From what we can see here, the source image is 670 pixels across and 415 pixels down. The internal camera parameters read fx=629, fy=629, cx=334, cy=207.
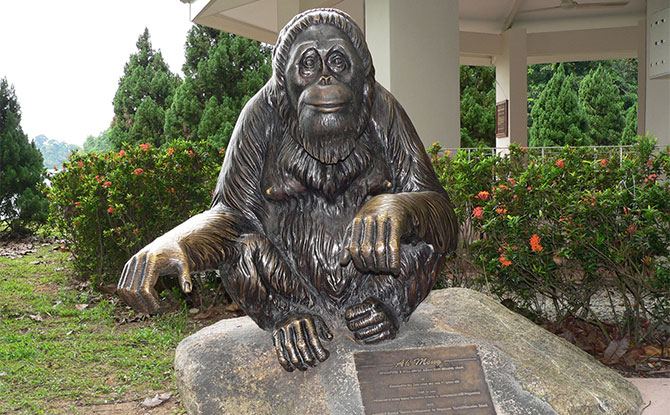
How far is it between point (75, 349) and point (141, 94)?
38.1 ft

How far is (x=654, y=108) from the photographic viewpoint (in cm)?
943

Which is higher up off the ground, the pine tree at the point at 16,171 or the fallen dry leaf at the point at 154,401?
the pine tree at the point at 16,171

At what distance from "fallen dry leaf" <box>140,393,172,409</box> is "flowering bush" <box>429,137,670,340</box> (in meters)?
2.41

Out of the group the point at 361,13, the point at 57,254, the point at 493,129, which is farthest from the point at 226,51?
the point at 493,129

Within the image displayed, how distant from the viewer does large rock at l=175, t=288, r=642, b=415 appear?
247cm

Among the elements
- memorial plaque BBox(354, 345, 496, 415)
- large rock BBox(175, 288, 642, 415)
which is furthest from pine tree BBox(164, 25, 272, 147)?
memorial plaque BBox(354, 345, 496, 415)

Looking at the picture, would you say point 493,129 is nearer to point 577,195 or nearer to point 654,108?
point 654,108

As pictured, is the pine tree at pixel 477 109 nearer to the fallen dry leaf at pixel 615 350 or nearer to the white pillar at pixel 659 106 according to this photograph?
the white pillar at pixel 659 106

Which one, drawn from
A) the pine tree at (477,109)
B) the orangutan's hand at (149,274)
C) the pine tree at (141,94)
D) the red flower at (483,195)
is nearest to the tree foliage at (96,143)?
the pine tree at (141,94)

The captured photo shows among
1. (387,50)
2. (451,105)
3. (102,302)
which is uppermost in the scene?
(387,50)

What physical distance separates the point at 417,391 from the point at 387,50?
176 inches

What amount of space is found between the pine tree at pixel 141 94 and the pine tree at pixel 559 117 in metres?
13.0

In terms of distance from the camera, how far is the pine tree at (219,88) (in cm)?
1252

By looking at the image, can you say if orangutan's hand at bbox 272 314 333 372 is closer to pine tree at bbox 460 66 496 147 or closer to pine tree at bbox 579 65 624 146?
pine tree at bbox 460 66 496 147
